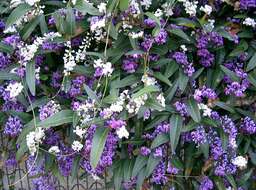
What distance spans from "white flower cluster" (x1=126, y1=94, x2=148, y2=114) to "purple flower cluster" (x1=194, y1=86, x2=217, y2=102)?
0.26 meters

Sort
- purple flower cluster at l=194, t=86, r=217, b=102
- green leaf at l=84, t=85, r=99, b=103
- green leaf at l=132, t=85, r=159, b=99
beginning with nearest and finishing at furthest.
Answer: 1. green leaf at l=132, t=85, r=159, b=99
2. green leaf at l=84, t=85, r=99, b=103
3. purple flower cluster at l=194, t=86, r=217, b=102

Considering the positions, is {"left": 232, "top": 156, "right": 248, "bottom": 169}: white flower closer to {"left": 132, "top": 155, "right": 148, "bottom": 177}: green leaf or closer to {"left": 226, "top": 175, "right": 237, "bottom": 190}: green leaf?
{"left": 226, "top": 175, "right": 237, "bottom": 190}: green leaf

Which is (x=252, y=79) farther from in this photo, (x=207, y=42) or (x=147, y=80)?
(x=147, y=80)

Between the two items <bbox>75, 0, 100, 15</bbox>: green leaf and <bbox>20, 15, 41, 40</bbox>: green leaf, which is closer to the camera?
<bbox>75, 0, 100, 15</bbox>: green leaf

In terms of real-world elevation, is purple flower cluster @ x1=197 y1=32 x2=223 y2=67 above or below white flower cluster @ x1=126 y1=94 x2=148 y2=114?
above

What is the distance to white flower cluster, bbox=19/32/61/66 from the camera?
7.36ft

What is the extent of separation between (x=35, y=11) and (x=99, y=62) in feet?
1.34

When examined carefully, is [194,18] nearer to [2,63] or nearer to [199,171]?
[199,171]

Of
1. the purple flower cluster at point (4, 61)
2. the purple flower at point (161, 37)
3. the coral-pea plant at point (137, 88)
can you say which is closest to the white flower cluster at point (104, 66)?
the coral-pea plant at point (137, 88)

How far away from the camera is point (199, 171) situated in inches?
94.0

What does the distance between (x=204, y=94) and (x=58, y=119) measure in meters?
0.62

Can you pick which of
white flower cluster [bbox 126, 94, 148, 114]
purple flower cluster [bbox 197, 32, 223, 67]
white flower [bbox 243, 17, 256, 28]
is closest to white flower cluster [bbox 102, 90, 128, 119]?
white flower cluster [bbox 126, 94, 148, 114]

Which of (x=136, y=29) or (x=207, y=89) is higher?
(x=136, y=29)

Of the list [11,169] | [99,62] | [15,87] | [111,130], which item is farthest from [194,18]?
[11,169]
